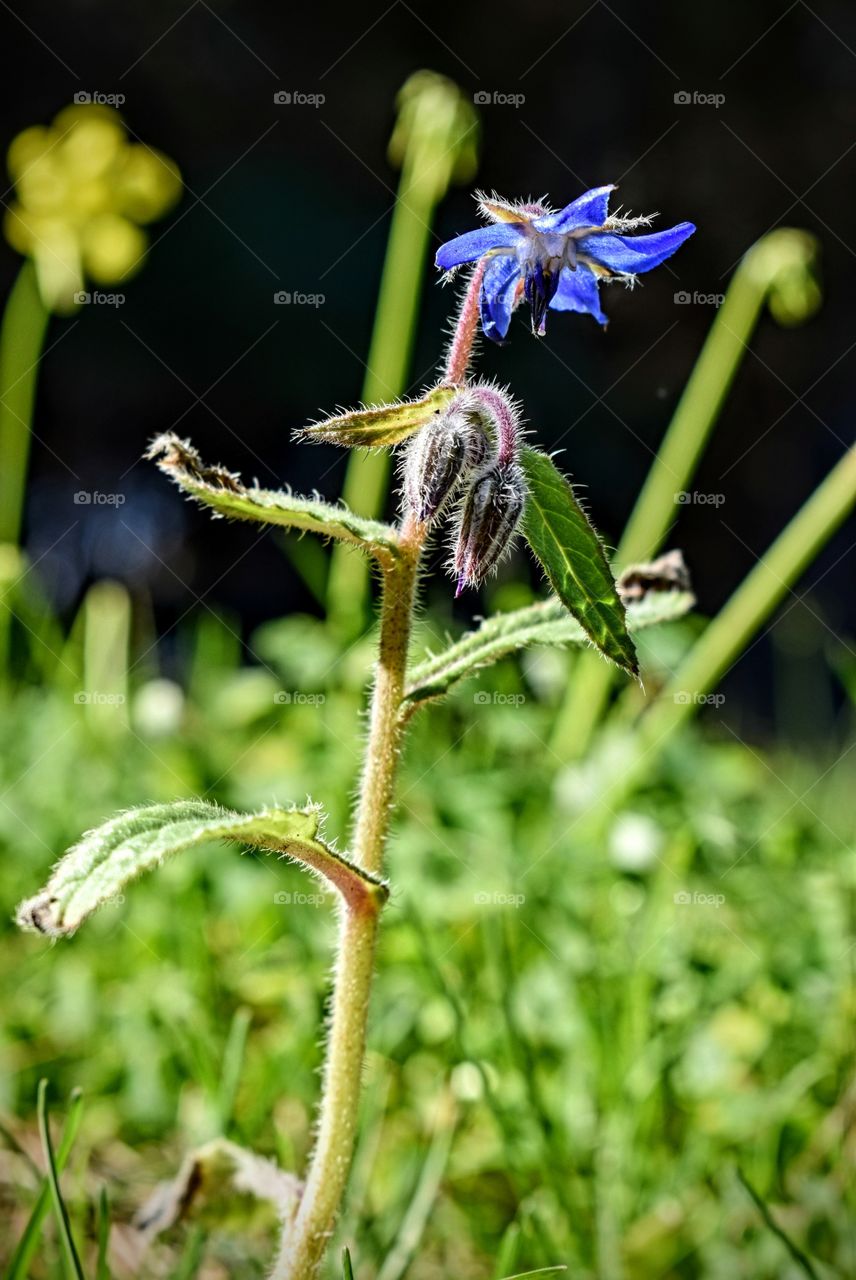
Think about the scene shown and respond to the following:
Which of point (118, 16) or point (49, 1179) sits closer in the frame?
point (49, 1179)

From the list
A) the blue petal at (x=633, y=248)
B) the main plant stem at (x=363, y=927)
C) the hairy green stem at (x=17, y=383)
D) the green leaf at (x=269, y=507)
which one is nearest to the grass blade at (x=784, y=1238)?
the main plant stem at (x=363, y=927)

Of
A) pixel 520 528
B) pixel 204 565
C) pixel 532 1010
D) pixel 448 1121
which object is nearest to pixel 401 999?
pixel 532 1010

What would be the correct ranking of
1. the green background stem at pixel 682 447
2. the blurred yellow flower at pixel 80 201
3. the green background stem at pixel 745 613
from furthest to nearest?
the blurred yellow flower at pixel 80 201
the green background stem at pixel 682 447
the green background stem at pixel 745 613

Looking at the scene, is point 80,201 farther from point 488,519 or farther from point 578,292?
point 488,519

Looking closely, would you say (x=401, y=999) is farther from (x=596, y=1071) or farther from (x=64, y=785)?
(x=64, y=785)

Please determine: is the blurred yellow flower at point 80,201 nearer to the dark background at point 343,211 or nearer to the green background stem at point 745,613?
the dark background at point 343,211

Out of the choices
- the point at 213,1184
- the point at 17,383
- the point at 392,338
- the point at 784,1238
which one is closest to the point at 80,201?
the point at 17,383

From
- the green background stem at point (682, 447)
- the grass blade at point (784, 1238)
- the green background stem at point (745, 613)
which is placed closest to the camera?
the grass blade at point (784, 1238)
